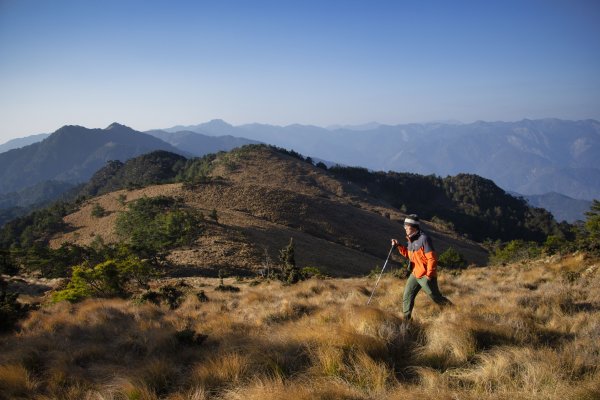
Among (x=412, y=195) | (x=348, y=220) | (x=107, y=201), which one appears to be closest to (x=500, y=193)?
(x=412, y=195)

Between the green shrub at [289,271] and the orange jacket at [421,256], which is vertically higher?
the orange jacket at [421,256]

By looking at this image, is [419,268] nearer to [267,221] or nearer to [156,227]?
[156,227]

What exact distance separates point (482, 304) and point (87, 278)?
13266 mm

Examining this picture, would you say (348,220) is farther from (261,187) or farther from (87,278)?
(87,278)

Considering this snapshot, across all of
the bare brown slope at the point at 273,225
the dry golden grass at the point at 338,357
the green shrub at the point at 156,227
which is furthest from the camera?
the bare brown slope at the point at 273,225

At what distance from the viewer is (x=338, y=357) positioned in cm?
434

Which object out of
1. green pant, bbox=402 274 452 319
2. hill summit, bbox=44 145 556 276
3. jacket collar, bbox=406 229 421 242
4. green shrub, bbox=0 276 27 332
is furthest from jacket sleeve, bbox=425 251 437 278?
hill summit, bbox=44 145 556 276

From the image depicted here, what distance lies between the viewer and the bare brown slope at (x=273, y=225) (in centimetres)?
2856

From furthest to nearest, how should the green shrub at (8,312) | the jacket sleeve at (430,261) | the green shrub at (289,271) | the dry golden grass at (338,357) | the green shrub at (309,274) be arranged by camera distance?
the green shrub at (309,274) < the green shrub at (289,271) < the green shrub at (8,312) < the jacket sleeve at (430,261) < the dry golden grass at (338,357)

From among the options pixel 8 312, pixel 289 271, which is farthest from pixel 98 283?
pixel 289 271

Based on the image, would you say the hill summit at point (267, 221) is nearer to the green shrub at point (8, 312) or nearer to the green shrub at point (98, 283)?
the green shrub at point (98, 283)

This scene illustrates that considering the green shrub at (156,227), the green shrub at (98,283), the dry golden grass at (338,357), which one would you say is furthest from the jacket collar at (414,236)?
the green shrub at (156,227)

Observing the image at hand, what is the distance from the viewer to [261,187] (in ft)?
168

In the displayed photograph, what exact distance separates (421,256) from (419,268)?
22 centimetres
